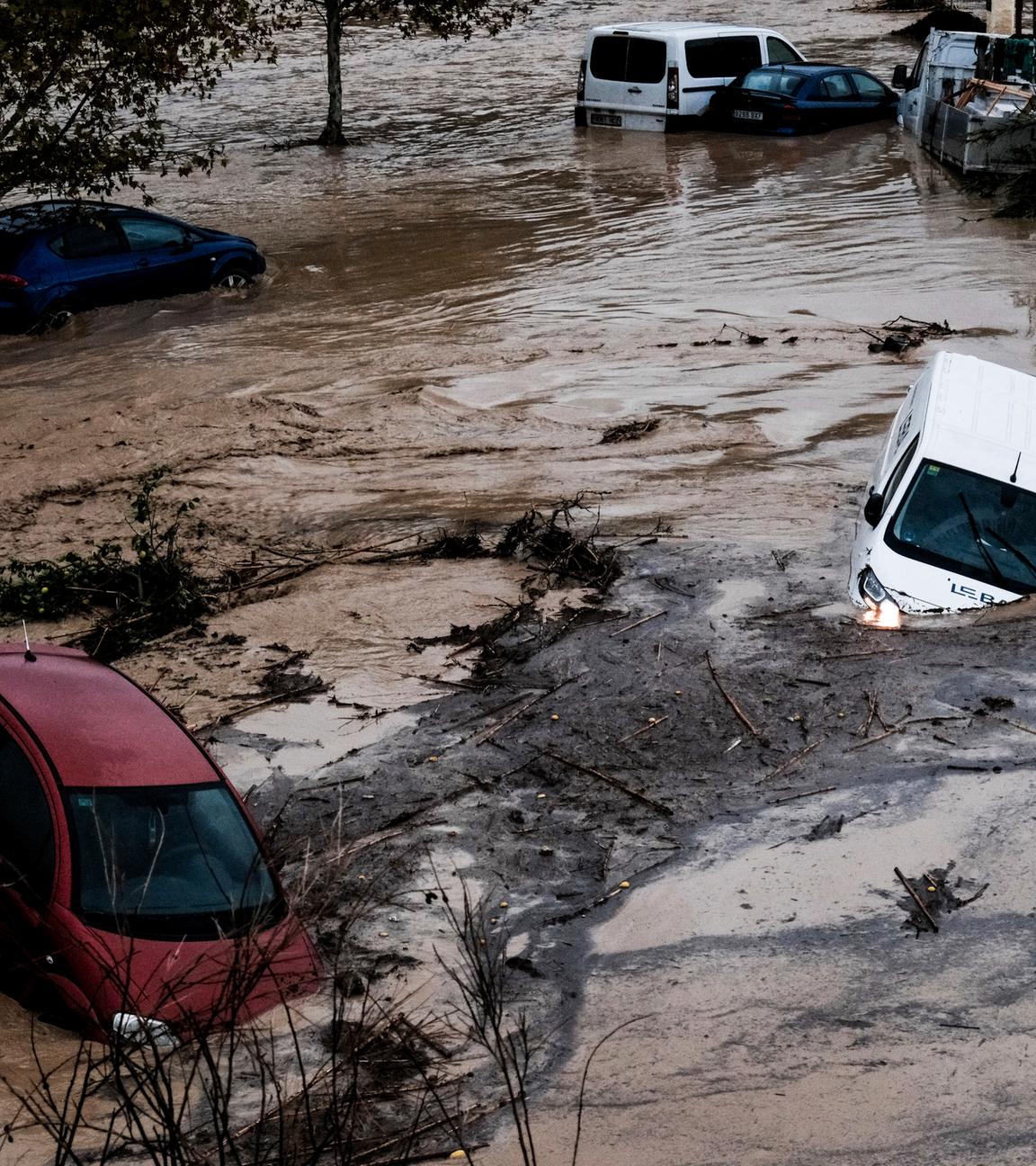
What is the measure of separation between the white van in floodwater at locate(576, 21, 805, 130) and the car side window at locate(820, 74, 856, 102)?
125cm

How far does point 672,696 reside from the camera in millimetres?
8766

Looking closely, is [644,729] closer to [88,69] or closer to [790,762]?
[790,762]

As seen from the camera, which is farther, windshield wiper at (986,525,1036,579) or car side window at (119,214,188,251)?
car side window at (119,214,188,251)

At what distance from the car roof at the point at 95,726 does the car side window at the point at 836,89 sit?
2125 centimetres

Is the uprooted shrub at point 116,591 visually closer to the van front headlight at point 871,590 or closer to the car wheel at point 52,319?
the van front headlight at point 871,590

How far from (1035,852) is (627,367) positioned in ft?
28.7

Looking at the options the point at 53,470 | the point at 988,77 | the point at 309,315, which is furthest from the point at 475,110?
the point at 53,470

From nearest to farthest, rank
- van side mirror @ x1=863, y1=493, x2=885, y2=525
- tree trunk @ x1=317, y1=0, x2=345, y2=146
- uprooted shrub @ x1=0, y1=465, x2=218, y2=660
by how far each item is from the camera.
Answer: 1. van side mirror @ x1=863, y1=493, x2=885, y2=525
2. uprooted shrub @ x1=0, y1=465, x2=218, y2=660
3. tree trunk @ x1=317, y1=0, x2=345, y2=146

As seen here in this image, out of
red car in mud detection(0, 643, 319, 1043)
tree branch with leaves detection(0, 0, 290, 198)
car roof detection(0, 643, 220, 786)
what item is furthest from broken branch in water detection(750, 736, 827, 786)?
tree branch with leaves detection(0, 0, 290, 198)

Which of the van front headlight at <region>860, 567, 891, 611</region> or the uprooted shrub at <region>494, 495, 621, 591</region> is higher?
the van front headlight at <region>860, 567, 891, 611</region>

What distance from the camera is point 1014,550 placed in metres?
9.50

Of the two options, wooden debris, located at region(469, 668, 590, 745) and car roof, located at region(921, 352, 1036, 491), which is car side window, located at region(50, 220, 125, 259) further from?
wooden debris, located at region(469, 668, 590, 745)

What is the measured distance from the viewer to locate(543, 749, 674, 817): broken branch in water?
7.68m

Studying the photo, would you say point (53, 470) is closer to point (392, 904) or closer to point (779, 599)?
point (779, 599)
